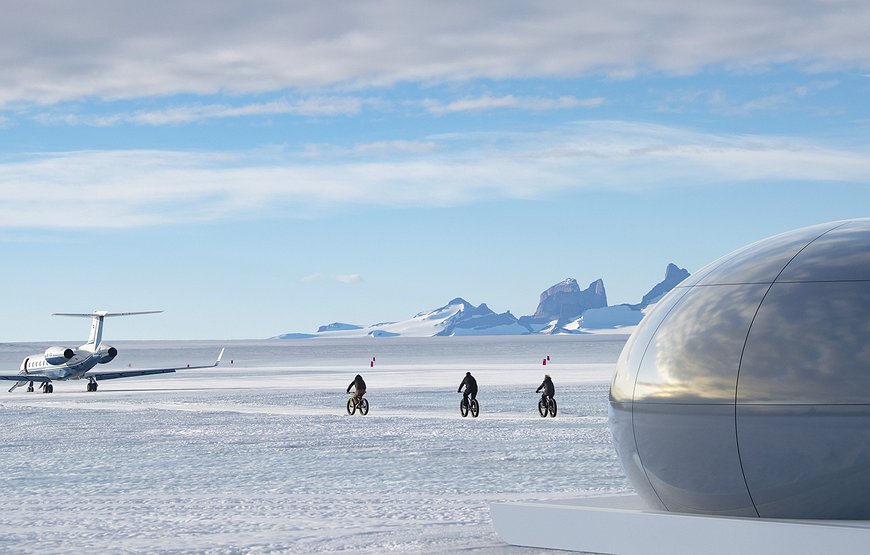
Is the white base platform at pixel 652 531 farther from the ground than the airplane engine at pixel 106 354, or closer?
closer

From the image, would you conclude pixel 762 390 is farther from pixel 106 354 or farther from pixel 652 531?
pixel 106 354

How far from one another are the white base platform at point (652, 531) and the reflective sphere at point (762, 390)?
0.23 meters

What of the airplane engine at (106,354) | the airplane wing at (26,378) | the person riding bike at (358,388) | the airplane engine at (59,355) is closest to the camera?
the person riding bike at (358,388)

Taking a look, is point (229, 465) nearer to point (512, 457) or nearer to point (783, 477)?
point (512, 457)

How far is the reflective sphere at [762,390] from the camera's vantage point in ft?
28.8

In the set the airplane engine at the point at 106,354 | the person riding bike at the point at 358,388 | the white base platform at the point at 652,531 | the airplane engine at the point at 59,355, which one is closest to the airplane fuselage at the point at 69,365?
the airplane engine at the point at 106,354

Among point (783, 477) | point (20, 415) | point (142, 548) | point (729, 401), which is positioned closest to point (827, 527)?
point (783, 477)

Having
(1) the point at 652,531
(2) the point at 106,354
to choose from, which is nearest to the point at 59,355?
(2) the point at 106,354

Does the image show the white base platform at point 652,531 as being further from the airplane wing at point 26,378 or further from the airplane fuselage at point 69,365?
the airplane fuselage at point 69,365

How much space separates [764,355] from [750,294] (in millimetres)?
702

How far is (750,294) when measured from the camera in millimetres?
9586

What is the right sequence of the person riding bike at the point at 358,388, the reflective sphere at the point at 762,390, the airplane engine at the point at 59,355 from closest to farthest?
the reflective sphere at the point at 762,390
the person riding bike at the point at 358,388
the airplane engine at the point at 59,355

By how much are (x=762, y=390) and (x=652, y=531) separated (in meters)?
1.64

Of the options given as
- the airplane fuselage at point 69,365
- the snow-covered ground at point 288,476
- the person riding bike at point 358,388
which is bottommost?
the snow-covered ground at point 288,476
